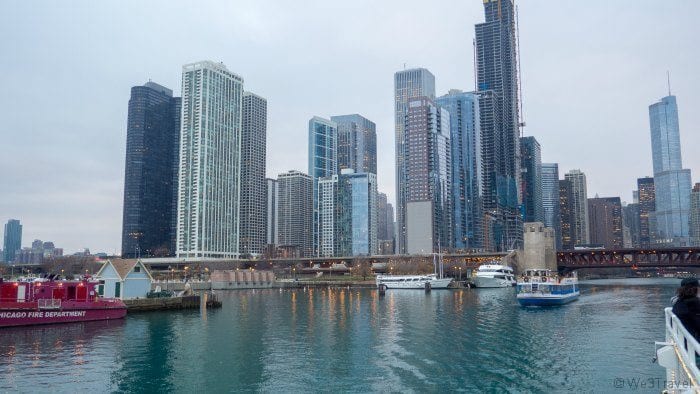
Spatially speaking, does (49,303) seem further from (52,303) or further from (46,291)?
(46,291)

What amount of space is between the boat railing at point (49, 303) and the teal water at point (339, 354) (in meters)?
2.81

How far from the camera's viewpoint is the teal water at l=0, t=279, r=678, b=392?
34.3 m

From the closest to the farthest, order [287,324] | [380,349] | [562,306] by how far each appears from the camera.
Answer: [380,349] → [287,324] → [562,306]

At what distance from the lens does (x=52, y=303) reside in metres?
64.1

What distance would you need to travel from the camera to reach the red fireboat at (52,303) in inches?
2420

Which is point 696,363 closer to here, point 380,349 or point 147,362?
point 380,349

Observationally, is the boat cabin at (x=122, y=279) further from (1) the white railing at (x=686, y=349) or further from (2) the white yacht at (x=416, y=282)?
(1) the white railing at (x=686, y=349)

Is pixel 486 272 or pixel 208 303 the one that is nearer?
pixel 208 303

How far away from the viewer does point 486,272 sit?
162 m

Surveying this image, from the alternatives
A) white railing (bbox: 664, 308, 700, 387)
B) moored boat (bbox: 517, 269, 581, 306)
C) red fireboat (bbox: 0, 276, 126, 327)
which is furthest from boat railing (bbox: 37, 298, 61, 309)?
moored boat (bbox: 517, 269, 581, 306)

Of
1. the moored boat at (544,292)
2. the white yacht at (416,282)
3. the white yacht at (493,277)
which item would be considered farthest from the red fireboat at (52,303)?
the white yacht at (493,277)

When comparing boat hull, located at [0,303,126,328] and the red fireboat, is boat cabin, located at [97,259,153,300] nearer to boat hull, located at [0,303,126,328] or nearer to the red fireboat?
the red fireboat

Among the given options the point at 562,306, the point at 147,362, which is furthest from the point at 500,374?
the point at 562,306

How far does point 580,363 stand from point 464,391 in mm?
13064
